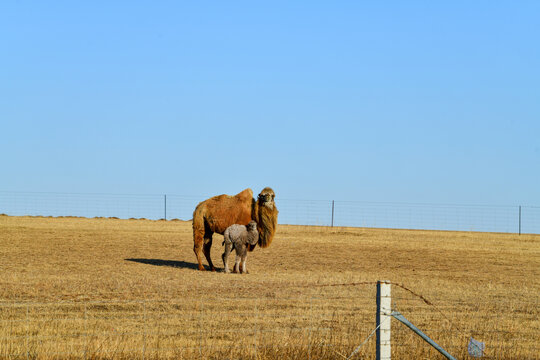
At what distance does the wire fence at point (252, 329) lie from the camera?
31.3 feet

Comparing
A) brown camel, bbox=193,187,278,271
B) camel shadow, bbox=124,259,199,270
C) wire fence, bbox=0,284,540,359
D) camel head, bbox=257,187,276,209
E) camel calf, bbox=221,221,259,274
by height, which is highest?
camel head, bbox=257,187,276,209

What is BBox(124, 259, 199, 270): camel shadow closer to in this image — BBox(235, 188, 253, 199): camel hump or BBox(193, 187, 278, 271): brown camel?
BBox(193, 187, 278, 271): brown camel

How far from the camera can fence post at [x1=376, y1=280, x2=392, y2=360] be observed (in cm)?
754

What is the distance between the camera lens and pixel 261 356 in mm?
9266

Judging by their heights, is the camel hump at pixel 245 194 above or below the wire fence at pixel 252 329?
above

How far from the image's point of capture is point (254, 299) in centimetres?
1205

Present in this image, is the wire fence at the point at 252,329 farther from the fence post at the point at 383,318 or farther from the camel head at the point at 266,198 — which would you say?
the camel head at the point at 266,198

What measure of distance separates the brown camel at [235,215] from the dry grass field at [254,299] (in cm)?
108

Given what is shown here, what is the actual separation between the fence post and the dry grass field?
488 mm

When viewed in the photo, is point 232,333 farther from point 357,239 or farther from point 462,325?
point 357,239

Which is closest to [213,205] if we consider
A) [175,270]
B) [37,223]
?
[175,270]

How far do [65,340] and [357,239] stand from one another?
1032 inches

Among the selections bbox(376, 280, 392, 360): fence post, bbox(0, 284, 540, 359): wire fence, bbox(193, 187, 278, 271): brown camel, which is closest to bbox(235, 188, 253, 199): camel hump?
bbox(193, 187, 278, 271): brown camel

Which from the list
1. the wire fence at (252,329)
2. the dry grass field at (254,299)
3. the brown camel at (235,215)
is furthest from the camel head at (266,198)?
the wire fence at (252,329)
